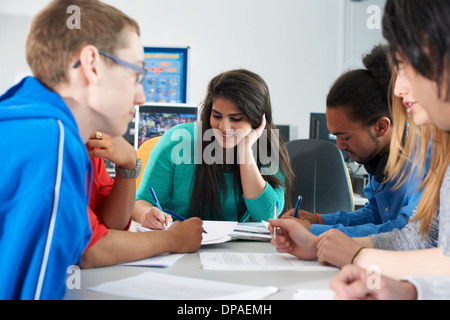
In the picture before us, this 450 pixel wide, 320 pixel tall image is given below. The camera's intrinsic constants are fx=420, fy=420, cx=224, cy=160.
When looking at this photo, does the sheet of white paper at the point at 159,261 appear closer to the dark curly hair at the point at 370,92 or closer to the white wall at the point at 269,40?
the dark curly hair at the point at 370,92

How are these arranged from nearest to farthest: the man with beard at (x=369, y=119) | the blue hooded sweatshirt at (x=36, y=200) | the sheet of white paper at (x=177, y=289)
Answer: the blue hooded sweatshirt at (x=36, y=200)
the sheet of white paper at (x=177, y=289)
the man with beard at (x=369, y=119)

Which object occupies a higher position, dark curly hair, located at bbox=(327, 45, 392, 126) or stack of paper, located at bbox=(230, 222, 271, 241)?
dark curly hair, located at bbox=(327, 45, 392, 126)

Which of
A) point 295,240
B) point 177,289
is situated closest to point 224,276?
point 177,289

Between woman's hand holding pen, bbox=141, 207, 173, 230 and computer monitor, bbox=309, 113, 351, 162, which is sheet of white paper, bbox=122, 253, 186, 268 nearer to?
woman's hand holding pen, bbox=141, 207, 173, 230

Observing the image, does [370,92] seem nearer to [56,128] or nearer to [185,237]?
[185,237]

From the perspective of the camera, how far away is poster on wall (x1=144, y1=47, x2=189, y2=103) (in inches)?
167

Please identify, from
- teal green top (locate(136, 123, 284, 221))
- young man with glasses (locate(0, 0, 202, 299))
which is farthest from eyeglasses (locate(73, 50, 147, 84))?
teal green top (locate(136, 123, 284, 221))

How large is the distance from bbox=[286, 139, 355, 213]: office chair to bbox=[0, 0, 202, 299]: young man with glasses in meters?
1.60

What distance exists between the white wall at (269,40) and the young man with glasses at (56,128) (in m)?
3.48

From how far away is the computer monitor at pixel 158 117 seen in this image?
2633mm

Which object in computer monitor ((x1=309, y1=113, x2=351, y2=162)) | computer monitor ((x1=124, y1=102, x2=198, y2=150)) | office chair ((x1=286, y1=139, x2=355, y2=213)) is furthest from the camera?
computer monitor ((x1=309, y1=113, x2=351, y2=162))

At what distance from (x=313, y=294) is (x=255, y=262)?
26cm

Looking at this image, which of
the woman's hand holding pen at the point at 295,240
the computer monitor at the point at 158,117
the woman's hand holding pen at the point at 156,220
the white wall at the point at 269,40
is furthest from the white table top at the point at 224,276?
the white wall at the point at 269,40

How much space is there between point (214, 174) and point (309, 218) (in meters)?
0.45
